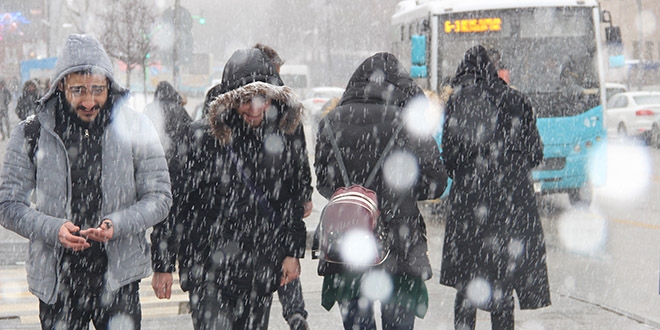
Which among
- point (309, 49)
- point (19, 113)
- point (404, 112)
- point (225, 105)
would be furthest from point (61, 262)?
point (309, 49)

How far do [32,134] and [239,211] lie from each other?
94 cm

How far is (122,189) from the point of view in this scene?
3.86 m

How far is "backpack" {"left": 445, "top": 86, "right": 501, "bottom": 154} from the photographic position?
5543 mm

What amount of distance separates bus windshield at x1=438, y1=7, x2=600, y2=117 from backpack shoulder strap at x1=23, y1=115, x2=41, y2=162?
9.50m

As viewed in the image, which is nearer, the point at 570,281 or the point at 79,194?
the point at 79,194

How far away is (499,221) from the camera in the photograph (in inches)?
219

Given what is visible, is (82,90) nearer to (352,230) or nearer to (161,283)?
(161,283)

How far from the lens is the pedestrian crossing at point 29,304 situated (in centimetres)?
706

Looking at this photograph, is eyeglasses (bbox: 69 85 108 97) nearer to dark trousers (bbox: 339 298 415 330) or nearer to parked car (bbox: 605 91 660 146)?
dark trousers (bbox: 339 298 415 330)

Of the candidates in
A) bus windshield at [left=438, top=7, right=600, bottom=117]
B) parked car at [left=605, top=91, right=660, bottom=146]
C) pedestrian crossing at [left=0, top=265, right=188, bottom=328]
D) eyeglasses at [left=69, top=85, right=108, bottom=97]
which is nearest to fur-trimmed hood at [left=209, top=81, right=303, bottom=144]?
eyeglasses at [left=69, top=85, right=108, bottom=97]

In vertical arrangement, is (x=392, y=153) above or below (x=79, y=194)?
above

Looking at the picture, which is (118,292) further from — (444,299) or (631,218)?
(631,218)

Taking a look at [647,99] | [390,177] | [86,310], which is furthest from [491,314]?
[647,99]

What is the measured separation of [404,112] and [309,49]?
73.2 metres
